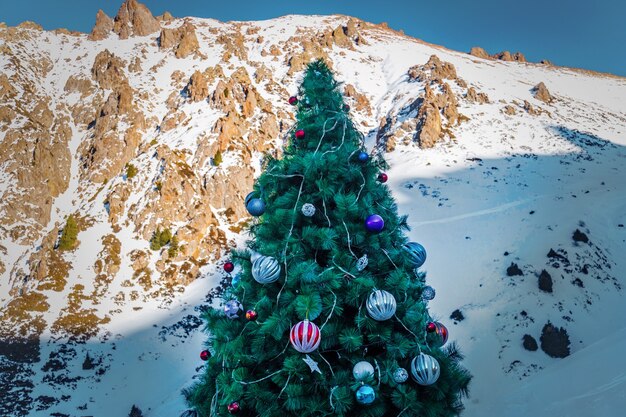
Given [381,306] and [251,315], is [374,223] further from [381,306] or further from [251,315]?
[251,315]

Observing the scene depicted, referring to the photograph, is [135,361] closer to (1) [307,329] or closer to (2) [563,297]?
(1) [307,329]

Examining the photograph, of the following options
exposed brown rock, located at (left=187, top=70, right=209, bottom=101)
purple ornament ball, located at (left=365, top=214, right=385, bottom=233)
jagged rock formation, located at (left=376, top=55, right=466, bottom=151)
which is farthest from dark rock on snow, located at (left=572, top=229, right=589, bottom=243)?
exposed brown rock, located at (left=187, top=70, right=209, bottom=101)

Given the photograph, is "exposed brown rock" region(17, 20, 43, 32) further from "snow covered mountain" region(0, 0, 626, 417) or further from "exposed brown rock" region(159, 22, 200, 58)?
"exposed brown rock" region(159, 22, 200, 58)

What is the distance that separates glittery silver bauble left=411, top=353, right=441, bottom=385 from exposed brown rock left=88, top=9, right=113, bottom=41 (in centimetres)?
8274

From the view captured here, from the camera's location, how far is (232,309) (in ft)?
13.7

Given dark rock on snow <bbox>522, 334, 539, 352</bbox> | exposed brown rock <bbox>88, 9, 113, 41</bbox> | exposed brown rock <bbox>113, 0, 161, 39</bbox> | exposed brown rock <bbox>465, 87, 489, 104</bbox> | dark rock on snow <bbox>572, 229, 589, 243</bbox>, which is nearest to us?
dark rock on snow <bbox>522, 334, 539, 352</bbox>

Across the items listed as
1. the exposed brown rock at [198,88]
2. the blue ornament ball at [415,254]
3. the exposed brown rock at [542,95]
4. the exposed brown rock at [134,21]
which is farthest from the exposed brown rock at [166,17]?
the blue ornament ball at [415,254]

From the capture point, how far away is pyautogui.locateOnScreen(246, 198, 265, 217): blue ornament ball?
14.1 feet

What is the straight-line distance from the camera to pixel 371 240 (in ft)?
13.3

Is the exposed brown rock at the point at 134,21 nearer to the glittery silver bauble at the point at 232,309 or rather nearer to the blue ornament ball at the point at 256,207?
the blue ornament ball at the point at 256,207

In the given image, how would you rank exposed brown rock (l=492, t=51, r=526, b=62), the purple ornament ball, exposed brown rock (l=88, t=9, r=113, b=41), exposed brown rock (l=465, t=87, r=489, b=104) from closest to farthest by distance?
the purple ornament ball → exposed brown rock (l=465, t=87, r=489, b=104) → exposed brown rock (l=88, t=9, r=113, b=41) → exposed brown rock (l=492, t=51, r=526, b=62)

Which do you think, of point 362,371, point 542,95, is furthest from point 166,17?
point 362,371

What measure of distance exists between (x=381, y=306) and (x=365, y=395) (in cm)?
81

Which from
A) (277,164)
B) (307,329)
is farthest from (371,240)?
(277,164)
